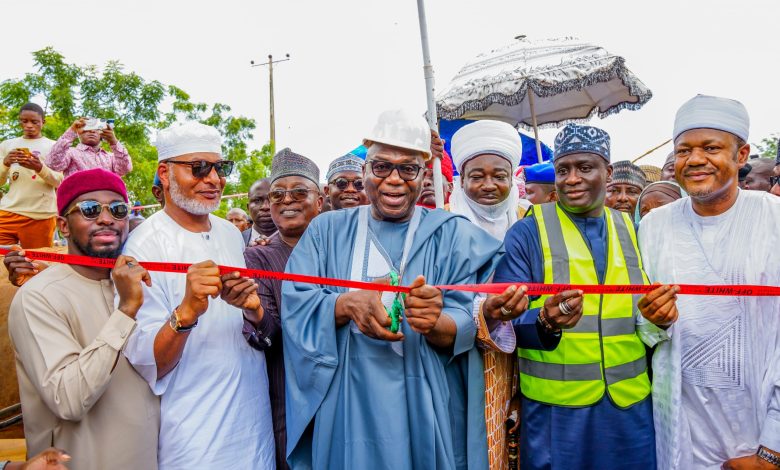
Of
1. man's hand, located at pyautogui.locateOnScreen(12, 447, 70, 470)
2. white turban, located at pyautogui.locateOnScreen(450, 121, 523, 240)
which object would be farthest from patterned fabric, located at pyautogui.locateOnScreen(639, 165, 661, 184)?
man's hand, located at pyautogui.locateOnScreen(12, 447, 70, 470)

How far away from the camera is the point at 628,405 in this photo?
2.72 meters

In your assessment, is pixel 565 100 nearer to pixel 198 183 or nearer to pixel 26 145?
pixel 198 183

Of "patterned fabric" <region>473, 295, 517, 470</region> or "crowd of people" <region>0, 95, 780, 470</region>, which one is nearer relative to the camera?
Result: "crowd of people" <region>0, 95, 780, 470</region>

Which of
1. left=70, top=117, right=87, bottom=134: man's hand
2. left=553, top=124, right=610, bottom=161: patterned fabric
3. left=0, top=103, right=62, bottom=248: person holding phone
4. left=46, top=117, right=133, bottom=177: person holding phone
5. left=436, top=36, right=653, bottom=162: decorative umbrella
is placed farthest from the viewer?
left=436, top=36, right=653, bottom=162: decorative umbrella

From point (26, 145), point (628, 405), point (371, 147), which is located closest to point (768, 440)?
point (628, 405)

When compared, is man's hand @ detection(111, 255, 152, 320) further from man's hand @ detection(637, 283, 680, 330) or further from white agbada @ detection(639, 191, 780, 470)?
white agbada @ detection(639, 191, 780, 470)

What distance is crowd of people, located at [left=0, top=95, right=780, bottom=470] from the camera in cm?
240

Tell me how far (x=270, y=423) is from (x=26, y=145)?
238 inches

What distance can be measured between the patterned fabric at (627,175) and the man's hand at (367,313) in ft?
12.5

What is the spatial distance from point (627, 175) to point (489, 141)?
2.58m

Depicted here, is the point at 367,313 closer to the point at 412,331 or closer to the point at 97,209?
the point at 412,331

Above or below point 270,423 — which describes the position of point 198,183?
above

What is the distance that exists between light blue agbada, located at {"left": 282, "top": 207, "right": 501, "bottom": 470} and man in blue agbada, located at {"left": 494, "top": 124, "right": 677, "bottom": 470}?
32 cm

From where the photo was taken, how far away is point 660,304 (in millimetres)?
2504
